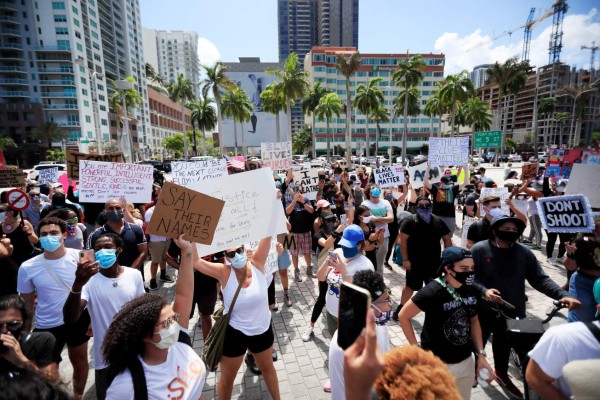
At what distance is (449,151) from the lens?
9.59 m

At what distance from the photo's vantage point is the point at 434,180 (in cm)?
814

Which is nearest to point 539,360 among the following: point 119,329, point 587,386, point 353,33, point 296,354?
point 587,386

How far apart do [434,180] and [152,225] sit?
7459 millimetres

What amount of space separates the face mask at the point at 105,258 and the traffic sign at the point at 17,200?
3522 mm

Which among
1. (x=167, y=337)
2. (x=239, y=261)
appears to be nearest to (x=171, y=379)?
(x=167, y=337)

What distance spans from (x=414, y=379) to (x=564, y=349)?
3.57ft

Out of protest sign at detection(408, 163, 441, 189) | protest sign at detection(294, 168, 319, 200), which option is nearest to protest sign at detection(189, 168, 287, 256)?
protest sign at detection(294, 168, 319, 200)

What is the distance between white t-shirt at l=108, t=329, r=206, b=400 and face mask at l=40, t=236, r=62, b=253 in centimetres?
209

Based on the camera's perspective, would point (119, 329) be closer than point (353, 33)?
Yes

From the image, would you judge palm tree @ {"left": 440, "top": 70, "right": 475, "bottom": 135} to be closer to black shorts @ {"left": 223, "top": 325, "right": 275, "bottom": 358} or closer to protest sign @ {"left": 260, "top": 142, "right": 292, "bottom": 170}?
protest sign @ {"left": 260, "top": 142, "right": 292, "bottom": 170}

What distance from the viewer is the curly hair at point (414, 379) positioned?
135 centimetres

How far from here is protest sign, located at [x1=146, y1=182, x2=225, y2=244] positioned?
245cm

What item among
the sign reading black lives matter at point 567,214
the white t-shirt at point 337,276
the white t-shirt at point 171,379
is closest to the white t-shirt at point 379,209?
the sign reading black lives matter at point 567,214

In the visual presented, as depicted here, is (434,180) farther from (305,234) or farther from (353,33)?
(353,33)
